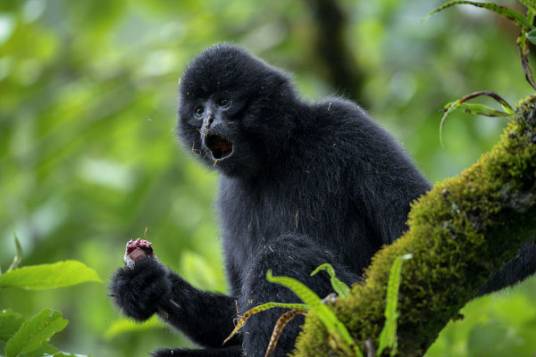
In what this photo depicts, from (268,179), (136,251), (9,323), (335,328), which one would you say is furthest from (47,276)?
(268,179)

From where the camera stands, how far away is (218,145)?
7469 mm

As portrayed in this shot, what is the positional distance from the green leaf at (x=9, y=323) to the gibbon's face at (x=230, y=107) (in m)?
2.76

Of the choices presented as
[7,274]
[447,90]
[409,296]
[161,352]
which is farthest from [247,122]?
[447,90]

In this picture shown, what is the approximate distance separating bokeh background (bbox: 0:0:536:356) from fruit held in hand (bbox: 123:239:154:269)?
5295 mm

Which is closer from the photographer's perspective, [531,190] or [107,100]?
[531,190]

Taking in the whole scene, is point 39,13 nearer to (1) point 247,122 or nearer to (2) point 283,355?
(1) point 247,122

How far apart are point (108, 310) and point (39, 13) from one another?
463cm

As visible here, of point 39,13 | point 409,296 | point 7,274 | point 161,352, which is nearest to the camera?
point 409,296

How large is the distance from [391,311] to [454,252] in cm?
47

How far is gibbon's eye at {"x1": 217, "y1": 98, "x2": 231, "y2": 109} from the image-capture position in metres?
7.48

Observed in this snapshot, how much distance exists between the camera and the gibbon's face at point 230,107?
290 inches

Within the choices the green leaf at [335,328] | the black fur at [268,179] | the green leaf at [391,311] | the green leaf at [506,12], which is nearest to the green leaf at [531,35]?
the green leaf at [506,12]

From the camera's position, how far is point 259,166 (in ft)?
24.6

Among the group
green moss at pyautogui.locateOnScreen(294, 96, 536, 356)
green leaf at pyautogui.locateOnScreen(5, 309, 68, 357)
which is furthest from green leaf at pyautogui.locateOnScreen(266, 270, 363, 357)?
green leaf at pyautogui.locateOnScreen(5, 309, 68, 357)
